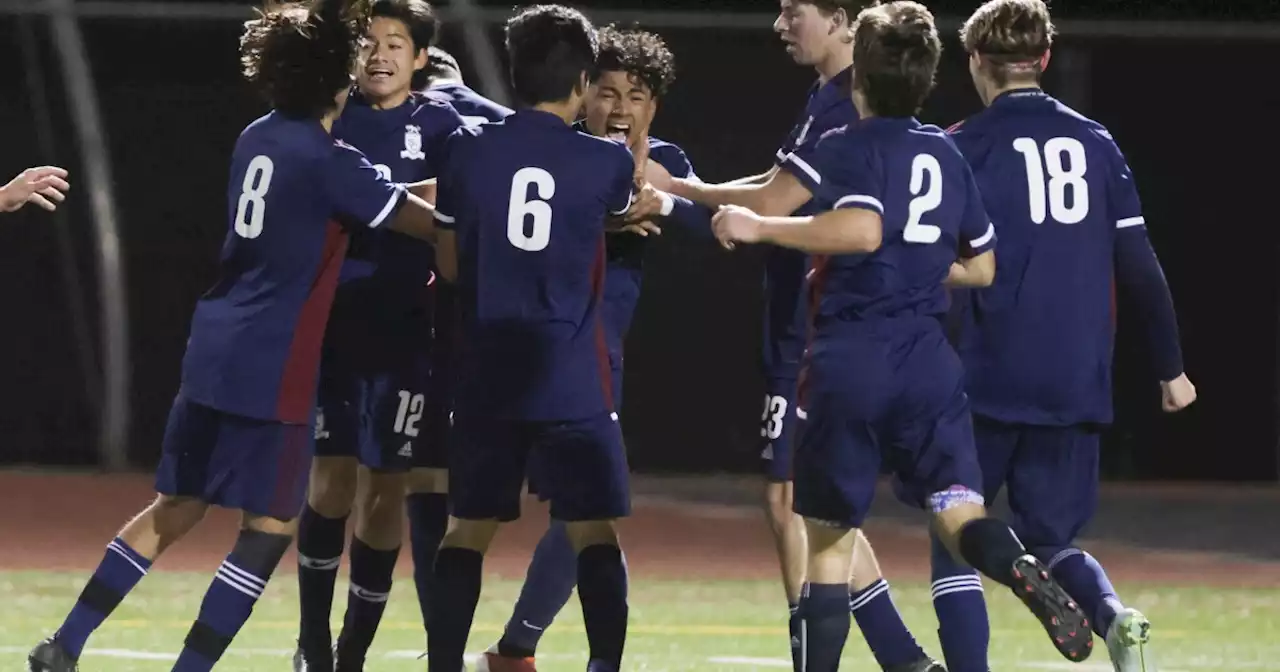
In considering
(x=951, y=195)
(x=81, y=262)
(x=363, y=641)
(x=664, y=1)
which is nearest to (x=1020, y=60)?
(x=951, y=195)

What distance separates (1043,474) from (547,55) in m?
1.72

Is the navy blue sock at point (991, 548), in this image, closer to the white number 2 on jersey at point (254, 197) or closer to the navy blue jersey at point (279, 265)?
the navy blue jersey at point (279, 265)

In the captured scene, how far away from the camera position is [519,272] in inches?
234

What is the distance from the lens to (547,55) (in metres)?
6.04

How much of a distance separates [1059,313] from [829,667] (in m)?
1.14

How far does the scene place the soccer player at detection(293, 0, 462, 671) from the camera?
682 centimetres

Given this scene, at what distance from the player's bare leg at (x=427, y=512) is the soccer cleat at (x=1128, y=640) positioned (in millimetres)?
2032

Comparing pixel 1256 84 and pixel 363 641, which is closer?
pixel 363 641

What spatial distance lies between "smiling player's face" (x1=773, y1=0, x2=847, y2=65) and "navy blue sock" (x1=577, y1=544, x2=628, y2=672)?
1634 mm

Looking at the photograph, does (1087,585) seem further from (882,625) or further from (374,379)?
(374,379)

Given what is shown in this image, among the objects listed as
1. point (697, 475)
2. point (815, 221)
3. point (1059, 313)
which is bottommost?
point (697, 475)

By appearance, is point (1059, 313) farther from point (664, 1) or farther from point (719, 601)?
point (664, 1)

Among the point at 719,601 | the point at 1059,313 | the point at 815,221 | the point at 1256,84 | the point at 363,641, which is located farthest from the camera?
the point at 1256,84

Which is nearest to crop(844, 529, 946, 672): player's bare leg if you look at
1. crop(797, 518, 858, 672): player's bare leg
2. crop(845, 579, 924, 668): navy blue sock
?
crop(845, 579, 924, 668): navy blue sock
